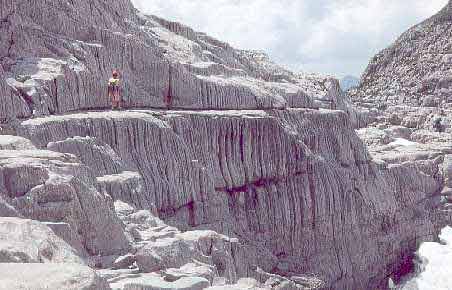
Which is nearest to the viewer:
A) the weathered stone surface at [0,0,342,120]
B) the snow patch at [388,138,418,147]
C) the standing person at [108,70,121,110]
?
the weathered stone surface at [0,0,342,120]

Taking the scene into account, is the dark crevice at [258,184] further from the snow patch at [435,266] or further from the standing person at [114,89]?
the snow patch at [435,266]

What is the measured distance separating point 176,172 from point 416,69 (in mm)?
61334

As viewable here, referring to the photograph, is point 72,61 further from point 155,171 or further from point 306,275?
point 306,275

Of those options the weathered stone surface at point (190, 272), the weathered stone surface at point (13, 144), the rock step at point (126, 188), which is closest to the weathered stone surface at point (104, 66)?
the weathered stone surface at point (13, 144)

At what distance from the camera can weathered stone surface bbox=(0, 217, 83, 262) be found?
700 cm

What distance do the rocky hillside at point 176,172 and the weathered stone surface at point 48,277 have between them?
0.06 feet

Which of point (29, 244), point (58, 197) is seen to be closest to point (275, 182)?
point (58, 197)

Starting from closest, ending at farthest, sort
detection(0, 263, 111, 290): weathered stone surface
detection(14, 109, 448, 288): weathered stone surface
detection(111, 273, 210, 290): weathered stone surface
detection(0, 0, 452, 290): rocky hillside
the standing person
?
detection(0, 263, 111, 290): weathered stone surface, detection(111, 273, 210, 290): weathered stone surface, detection(0, 0, 452, 290): rocky hillside, detection(14, 109, 448, 288): weathered stone surface, the standing person

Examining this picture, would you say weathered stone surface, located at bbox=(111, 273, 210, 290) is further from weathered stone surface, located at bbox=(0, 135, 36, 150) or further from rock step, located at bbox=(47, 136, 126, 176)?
rock step, located at bbox=(47, 136, 126, 176)

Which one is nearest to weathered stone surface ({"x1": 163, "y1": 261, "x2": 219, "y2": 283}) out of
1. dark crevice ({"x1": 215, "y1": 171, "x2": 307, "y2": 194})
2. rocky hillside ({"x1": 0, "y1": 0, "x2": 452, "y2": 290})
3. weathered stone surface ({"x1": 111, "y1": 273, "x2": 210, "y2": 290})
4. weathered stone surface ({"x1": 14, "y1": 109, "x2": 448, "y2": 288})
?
rocky hillside ({"x1": 0, "y1": 0, "x2": 452, "y2": 290})

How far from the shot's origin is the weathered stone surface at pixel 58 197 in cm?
1008

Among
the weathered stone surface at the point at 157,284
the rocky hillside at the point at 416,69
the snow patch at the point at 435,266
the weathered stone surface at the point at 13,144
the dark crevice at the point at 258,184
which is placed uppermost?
the rocky hillside at the point at 416,69

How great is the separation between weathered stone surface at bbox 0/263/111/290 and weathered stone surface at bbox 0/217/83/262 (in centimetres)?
63

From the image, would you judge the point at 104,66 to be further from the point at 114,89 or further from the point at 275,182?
the point at 275,182
